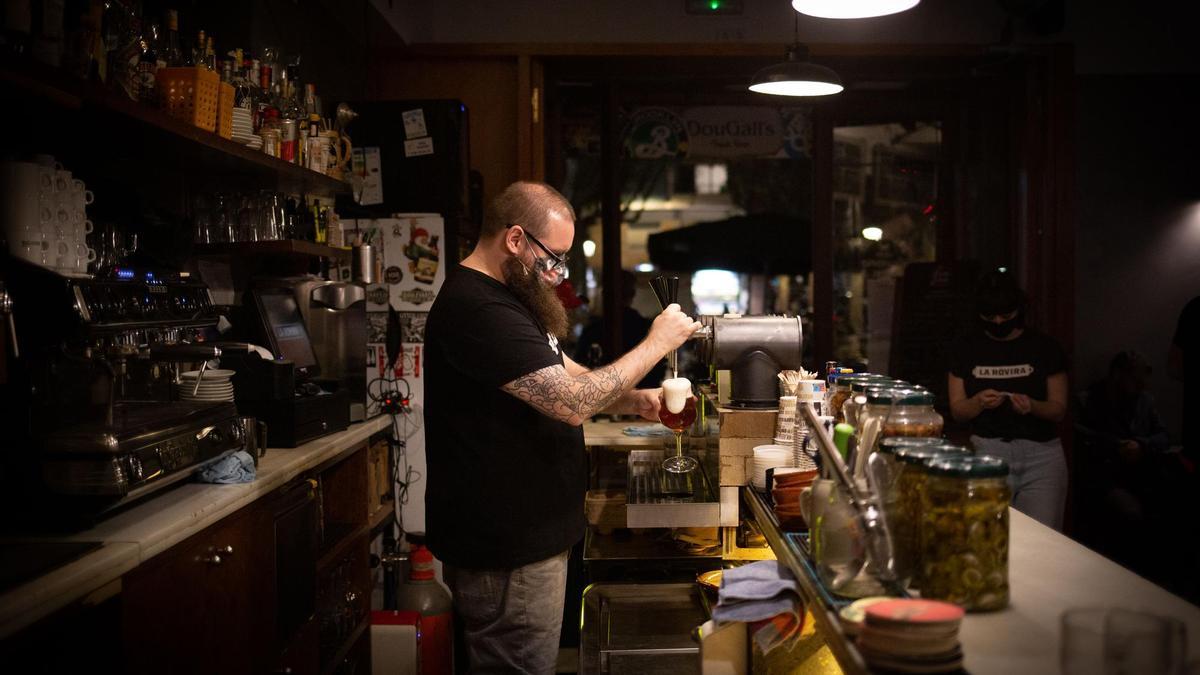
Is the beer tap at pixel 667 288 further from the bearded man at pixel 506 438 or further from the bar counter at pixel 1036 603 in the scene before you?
the bar counter at pixel 1036 603

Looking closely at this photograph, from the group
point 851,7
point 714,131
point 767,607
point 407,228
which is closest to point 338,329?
point 407,228

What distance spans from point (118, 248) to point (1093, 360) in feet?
18.2

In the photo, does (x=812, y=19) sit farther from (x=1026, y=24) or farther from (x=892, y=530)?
(x=892, y=530)

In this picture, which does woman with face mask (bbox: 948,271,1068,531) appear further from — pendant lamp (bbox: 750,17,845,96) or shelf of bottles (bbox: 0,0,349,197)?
shelf of bottles (bbox: 0,0,349,197)

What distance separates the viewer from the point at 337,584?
359cm

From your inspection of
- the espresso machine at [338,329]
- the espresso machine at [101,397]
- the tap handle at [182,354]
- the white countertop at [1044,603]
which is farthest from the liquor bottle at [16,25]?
Answer: the white countertop at [1044,603]

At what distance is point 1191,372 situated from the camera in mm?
4785

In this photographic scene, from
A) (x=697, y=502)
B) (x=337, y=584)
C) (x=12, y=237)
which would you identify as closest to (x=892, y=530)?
(x=697, y=502)

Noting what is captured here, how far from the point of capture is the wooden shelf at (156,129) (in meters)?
2.07

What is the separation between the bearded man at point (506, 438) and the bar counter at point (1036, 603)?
65 cm

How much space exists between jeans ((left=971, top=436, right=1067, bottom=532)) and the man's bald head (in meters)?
2.59

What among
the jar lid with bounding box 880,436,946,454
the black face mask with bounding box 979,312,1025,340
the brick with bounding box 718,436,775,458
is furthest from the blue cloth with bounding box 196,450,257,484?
the black face mask with bounding box 979,312,1025,340

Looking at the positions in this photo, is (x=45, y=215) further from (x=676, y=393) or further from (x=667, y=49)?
(x=667, y=49)

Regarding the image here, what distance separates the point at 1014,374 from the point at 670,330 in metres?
2.34
